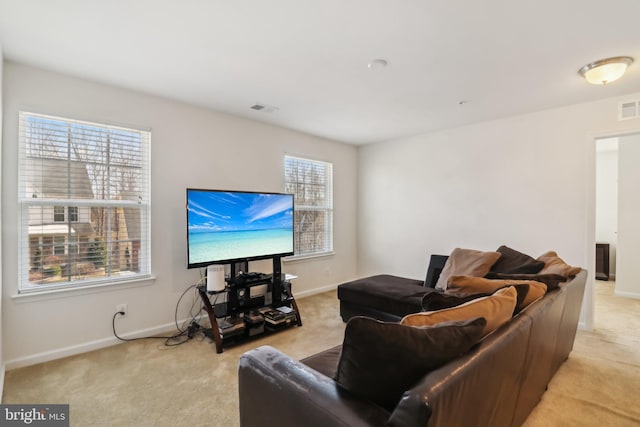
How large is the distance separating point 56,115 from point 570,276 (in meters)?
4.24

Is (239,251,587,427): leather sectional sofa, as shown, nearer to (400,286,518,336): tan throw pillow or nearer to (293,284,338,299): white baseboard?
(400,286,518,336): tan throw pillow

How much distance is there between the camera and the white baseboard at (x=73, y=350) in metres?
2.39

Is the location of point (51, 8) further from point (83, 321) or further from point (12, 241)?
point (83, 321)

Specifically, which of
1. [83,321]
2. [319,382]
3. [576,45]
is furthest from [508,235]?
[83,321]

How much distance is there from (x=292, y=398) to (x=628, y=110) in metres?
4.03

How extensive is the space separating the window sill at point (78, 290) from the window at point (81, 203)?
4 cm

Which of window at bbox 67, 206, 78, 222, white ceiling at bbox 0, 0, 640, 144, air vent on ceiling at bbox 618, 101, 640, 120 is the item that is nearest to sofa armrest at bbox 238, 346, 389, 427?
Result: white ceiling at bbox 0, 0, 640, 144

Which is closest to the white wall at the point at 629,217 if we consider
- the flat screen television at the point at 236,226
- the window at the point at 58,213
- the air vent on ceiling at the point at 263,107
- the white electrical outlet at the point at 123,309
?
the flat screen television at the point at 236,226

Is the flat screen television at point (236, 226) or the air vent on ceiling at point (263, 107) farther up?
the air vent on ceiling at point (263, 107)

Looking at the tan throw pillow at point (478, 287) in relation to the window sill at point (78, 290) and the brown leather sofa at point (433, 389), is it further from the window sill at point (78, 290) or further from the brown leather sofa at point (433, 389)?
the window sill at point (78, 290)

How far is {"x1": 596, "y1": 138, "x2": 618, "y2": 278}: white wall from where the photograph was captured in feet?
18.2

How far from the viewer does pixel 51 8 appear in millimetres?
1770

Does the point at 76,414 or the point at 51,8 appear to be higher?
the point at 51,8

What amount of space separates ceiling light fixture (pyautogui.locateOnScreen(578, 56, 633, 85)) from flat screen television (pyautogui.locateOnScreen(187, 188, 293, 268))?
299 centimetres
